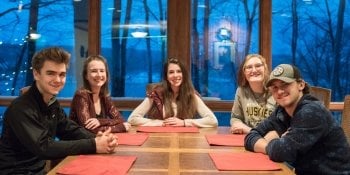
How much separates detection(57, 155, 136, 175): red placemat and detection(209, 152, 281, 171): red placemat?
359 mm

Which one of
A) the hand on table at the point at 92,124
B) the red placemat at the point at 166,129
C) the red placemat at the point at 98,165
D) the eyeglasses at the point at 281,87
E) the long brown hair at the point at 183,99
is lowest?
the red placemat at the point at 166,129

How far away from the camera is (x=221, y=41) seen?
4562mm

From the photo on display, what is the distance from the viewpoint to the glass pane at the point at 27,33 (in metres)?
4.68

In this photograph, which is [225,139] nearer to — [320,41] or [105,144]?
[105,144]

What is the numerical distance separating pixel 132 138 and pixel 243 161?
2.54ft

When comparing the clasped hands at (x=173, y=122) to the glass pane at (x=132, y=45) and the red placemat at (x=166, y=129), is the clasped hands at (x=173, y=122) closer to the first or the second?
the red placemat at (x=166, y=129)

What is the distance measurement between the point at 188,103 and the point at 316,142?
1466mm

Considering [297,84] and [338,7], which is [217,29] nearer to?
[338,7]

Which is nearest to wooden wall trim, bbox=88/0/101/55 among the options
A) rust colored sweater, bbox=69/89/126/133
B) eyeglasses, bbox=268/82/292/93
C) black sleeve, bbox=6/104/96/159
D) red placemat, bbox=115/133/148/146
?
rust colored sweater, bbox=69/89/126/133

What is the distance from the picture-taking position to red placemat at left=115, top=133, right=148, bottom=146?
6.98 ft

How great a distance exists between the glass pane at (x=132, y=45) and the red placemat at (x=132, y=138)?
2092 mm

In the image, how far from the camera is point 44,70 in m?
2.04

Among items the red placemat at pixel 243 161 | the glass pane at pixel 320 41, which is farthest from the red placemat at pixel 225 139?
the glass pane at pixel 320 41

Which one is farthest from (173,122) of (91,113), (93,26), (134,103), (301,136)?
(93,26)
